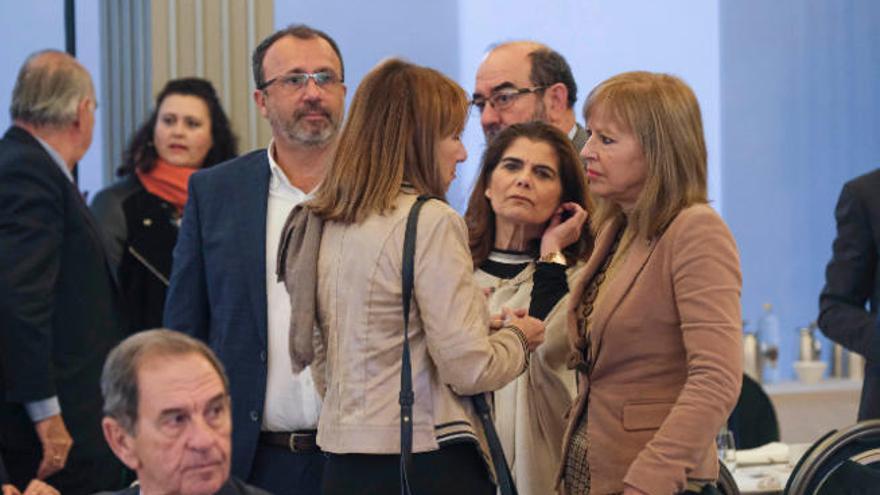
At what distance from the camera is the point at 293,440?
3.21m

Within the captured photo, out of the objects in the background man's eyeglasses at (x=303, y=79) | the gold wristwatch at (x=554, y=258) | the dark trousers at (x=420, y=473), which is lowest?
the dark trousers at (x=420, y=473)

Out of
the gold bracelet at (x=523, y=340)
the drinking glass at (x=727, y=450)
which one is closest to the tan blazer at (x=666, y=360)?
the gold bracelet at (x=523, y=340)

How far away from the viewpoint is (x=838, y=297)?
4027mm

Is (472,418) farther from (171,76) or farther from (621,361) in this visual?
(171,76)

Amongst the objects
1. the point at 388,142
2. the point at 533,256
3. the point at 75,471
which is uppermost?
the point at 388,142

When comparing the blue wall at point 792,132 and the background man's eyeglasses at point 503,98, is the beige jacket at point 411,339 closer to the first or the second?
the background man's eyeglasses at point 503,98

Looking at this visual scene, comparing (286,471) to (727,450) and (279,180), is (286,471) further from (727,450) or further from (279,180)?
(727,450)

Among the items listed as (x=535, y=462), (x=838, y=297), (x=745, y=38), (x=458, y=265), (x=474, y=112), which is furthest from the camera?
(x=745, y=38)

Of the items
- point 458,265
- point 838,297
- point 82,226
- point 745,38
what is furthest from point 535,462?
point 745,38

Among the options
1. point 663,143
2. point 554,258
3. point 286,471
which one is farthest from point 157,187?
point 663,143

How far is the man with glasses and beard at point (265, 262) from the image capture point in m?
3.23

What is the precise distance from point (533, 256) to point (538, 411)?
1.34 ft

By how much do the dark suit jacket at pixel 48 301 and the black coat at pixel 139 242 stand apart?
59 cm

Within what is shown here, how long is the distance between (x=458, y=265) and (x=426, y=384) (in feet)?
0.80
